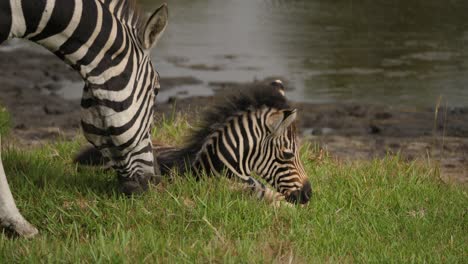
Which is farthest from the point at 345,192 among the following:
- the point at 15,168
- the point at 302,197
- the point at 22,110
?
Answer: the point at 22,110

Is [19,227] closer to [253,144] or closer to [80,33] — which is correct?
[80,33]

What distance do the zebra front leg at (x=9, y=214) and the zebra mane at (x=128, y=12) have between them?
134cm

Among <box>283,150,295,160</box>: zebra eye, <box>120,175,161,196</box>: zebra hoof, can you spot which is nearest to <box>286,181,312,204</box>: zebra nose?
<box>283,150,295,160</box>: zebra eye

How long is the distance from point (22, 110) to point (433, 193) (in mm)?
7850

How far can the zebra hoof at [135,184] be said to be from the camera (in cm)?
677

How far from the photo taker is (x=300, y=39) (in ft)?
69.8

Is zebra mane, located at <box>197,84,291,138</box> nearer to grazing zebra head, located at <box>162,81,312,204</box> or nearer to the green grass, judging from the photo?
grazing zebra head, located at <box>162,81,312,204</box>

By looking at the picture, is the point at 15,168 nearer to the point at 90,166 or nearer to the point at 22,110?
the point at 90,166

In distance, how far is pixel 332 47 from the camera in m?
20.4

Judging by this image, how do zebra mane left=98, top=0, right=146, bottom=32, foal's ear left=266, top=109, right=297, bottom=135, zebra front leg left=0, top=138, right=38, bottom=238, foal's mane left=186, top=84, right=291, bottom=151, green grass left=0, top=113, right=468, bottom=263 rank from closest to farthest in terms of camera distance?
green grass left=0, top=113, right=468, bottom=263 < zebra front leg left=0, top=138, right=38, bottom=238 < zebra mane left=98, top=0, right=146, bottom=32 < foal's ear left=266, top=109, right=297, bottom=135 < foal's mane left=186, top=84, right=291, bottom=151

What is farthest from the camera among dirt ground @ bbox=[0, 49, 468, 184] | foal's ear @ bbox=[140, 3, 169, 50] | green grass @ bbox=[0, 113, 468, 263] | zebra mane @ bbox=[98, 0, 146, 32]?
dirt ground @ bbox=[0, 49, 468, 184]

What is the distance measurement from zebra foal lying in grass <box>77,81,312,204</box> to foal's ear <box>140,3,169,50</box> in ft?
2.79

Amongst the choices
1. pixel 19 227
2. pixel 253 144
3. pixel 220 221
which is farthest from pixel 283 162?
pixel 19 227

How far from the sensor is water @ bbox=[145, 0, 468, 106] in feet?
55.9
